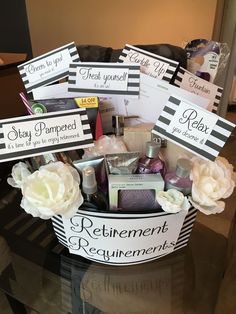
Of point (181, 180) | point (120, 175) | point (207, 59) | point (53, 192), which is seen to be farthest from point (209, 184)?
point (207, 59)

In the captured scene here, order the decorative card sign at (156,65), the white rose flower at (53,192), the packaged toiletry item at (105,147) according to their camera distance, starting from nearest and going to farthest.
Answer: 1. the white rose flower at (53,192)
2. the packaged toiletry item at (105,147)
3. the decorative card sign at (156,65)

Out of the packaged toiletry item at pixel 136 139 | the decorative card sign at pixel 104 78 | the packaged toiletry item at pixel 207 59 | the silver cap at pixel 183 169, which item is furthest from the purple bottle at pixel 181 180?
the packaged toiletry item at pixel 207 59

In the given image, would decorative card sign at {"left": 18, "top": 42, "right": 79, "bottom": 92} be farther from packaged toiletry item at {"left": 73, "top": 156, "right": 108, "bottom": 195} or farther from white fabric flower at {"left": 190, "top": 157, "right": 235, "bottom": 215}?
white fabric flower at {"left": 190, "top": 157, "right": 235, "bottom": 215}

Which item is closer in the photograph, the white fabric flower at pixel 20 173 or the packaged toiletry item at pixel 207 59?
the white fabric flower at pixel 20 173

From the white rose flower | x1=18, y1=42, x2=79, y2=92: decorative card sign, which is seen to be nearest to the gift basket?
the white rose flower

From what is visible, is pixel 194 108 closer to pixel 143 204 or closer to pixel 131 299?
pixel 143 204

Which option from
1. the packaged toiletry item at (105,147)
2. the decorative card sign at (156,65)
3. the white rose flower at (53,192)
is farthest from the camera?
the decorative card sign at (156,65)

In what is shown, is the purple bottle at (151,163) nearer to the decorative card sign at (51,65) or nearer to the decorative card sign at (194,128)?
the decorative card sign at (194,128)

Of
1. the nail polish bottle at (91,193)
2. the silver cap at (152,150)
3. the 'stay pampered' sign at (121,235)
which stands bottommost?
the 'stay pampered' sign at (121,235)

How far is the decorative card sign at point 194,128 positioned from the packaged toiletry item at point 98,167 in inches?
5.1

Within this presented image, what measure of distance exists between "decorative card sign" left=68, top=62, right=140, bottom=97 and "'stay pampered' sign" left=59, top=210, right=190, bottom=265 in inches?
12.1

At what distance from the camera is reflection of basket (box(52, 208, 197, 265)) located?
53cm

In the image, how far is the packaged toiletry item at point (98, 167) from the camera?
1.82 ft

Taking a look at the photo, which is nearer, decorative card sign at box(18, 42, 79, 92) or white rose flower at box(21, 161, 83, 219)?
white rose flower at box(21, 161, 83, 219)
